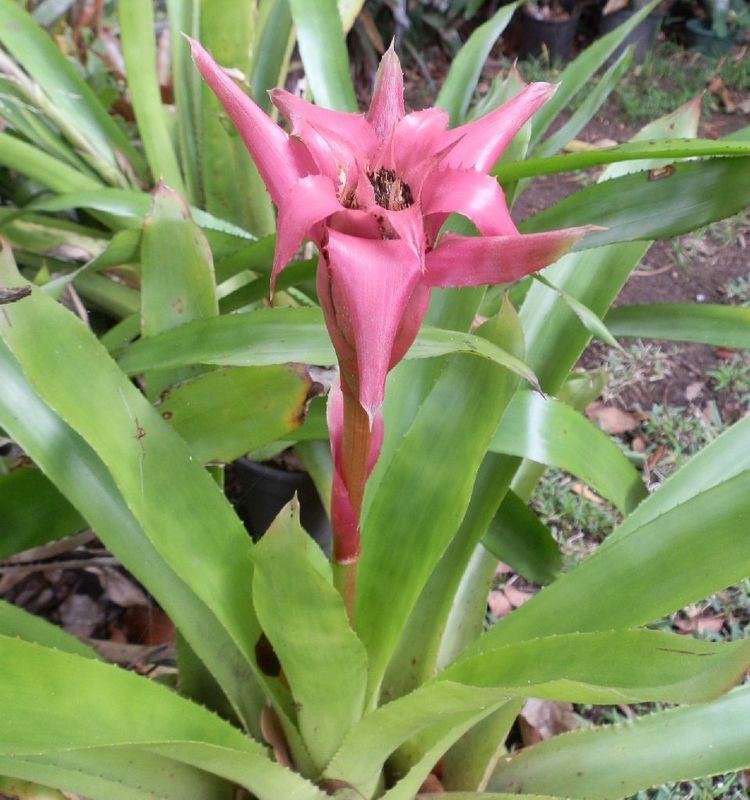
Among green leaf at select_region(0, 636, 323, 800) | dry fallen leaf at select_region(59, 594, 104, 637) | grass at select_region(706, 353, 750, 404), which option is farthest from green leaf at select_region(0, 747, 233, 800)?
grass at select_region(706, 353, 750, 404)

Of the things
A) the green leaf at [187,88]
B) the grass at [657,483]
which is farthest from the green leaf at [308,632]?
the green leaf at [187,88]

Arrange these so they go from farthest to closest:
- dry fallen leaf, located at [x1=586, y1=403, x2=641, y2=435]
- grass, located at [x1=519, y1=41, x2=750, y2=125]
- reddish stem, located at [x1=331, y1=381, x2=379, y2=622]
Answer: grass, located at [x1=519, y1=41, x2=750, y2=125] < dry fallen leaf, located at [x1=586, y1=403, x2=641, y2=435] < reddish stem, located at [x1=331, y1=381, x2=379, y2=622]

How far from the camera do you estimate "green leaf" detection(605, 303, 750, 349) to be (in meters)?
0.99

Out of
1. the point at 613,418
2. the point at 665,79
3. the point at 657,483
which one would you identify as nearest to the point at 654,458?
the point at 657,483

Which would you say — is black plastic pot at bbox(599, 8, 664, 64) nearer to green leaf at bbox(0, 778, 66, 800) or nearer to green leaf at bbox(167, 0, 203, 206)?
green leaf at bbox(167, 0, 203, 206)

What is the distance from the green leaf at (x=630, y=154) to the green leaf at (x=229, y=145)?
577 millimetres

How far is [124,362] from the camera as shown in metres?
0.84

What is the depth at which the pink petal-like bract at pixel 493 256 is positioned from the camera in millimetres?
361

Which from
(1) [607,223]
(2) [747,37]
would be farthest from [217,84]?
(2) [747,37]

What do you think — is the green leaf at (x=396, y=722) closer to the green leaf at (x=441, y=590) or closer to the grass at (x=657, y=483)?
the green leaf at (x=441, y=590)

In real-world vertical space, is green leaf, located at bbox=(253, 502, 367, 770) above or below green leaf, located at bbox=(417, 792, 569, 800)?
above

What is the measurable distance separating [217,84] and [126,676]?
17.6 inches

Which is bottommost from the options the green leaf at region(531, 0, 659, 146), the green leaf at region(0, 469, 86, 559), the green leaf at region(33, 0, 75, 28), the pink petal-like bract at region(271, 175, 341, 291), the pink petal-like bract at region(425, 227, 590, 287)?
the green leaf at region(0, 469, 86, 559)

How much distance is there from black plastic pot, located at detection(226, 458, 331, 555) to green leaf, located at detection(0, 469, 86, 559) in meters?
0.39
